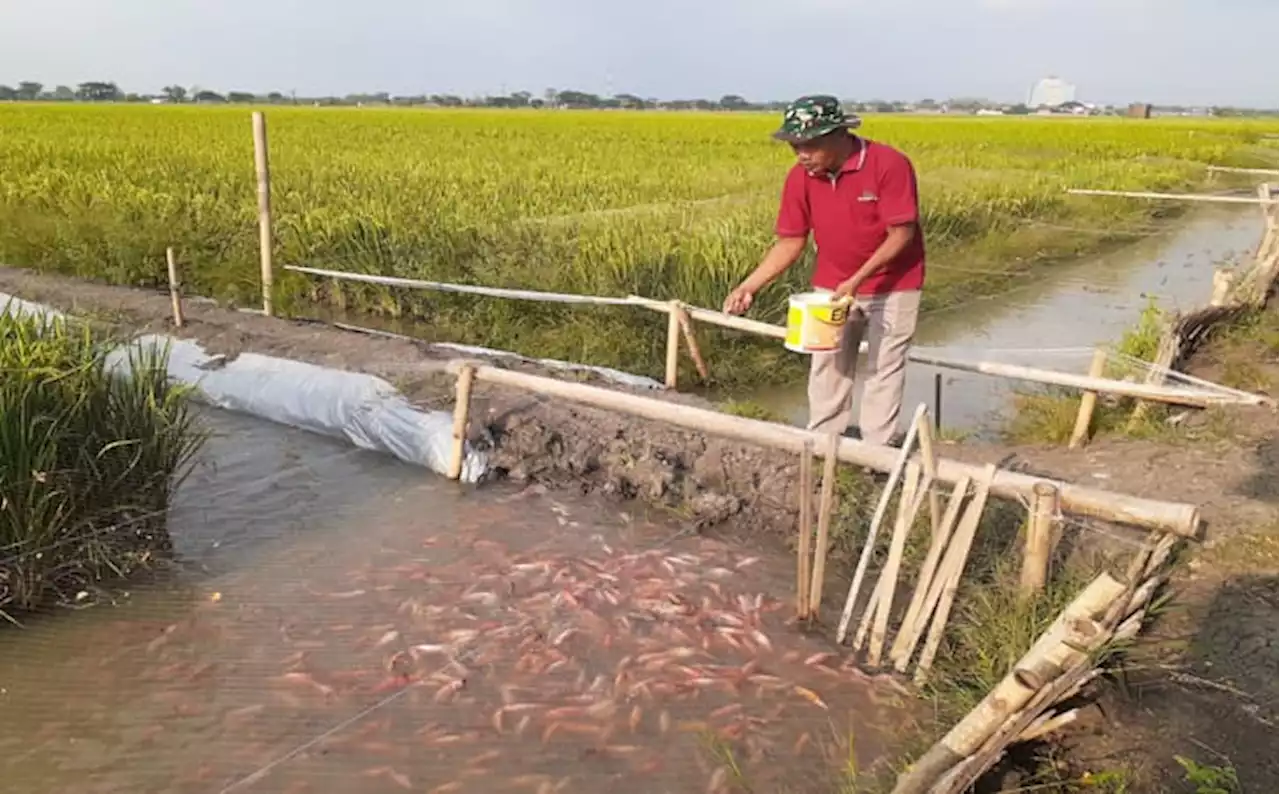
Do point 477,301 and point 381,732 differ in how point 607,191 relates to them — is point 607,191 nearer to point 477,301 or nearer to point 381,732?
point 477,301

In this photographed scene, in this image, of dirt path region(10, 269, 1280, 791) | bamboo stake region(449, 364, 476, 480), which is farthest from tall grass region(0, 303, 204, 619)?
dirt path region(10, 269, 1280, 791)

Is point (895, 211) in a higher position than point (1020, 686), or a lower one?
higher

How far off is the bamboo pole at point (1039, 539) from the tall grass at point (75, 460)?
3764 millimetres

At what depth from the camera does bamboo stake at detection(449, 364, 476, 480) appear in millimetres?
5656

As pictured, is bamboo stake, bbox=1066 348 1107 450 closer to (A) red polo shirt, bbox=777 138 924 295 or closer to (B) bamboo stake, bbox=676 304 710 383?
(A) red polo shirt, bbox=777 138 924 295

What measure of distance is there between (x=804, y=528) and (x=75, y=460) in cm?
320

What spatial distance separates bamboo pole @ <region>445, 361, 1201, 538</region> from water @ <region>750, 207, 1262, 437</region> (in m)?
2.26

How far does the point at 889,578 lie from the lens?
150 inches

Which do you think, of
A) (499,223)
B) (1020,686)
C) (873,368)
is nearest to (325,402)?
(873,368)

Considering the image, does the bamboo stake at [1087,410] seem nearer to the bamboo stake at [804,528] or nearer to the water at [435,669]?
the water at [435,669]

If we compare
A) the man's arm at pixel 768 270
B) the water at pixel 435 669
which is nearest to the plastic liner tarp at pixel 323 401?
the water at pixel 435 669

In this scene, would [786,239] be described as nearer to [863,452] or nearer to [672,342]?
[863,452]

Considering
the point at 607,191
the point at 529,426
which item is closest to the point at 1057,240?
the point at 607,191

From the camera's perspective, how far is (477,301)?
9539mm
